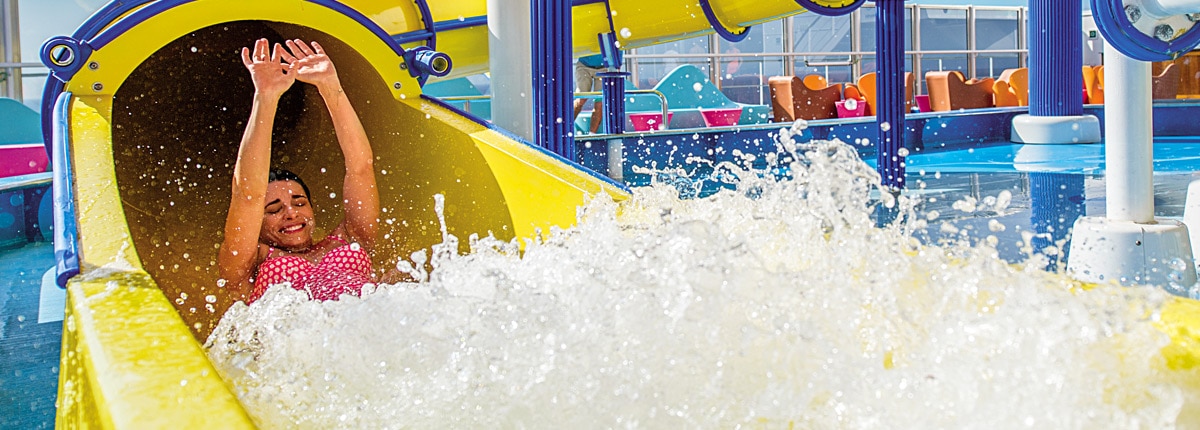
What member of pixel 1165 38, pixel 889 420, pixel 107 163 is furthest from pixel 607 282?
pixel 1165 38

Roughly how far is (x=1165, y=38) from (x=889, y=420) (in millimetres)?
1308

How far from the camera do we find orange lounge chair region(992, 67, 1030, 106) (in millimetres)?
10359

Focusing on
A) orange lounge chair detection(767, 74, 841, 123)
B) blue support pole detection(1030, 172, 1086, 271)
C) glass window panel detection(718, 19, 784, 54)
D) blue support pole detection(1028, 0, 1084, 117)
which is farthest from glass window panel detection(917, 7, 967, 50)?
blue support pole detection(1030, 172, 1086, 271)

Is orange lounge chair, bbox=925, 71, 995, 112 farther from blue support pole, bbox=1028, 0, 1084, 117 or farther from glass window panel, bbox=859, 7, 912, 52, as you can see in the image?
glass window panel, bbox=859, 7, 912, 52

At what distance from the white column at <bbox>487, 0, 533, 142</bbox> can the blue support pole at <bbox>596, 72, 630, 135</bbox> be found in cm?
318

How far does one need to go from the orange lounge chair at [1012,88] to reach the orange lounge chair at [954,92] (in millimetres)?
80

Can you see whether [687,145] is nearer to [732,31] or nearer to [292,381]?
[732,31]

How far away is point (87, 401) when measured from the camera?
0.97m

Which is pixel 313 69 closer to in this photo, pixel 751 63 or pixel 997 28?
pixel 751 63

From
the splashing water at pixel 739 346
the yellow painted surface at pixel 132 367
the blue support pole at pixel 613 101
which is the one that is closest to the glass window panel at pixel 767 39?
the blue support pole at pixel 613 101

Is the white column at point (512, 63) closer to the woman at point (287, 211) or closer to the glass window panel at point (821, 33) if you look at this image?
the woman at point (287, 211)

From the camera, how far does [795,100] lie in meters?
8.99

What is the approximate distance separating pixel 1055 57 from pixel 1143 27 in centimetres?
564

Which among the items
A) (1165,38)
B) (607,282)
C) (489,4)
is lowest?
(607,282)
